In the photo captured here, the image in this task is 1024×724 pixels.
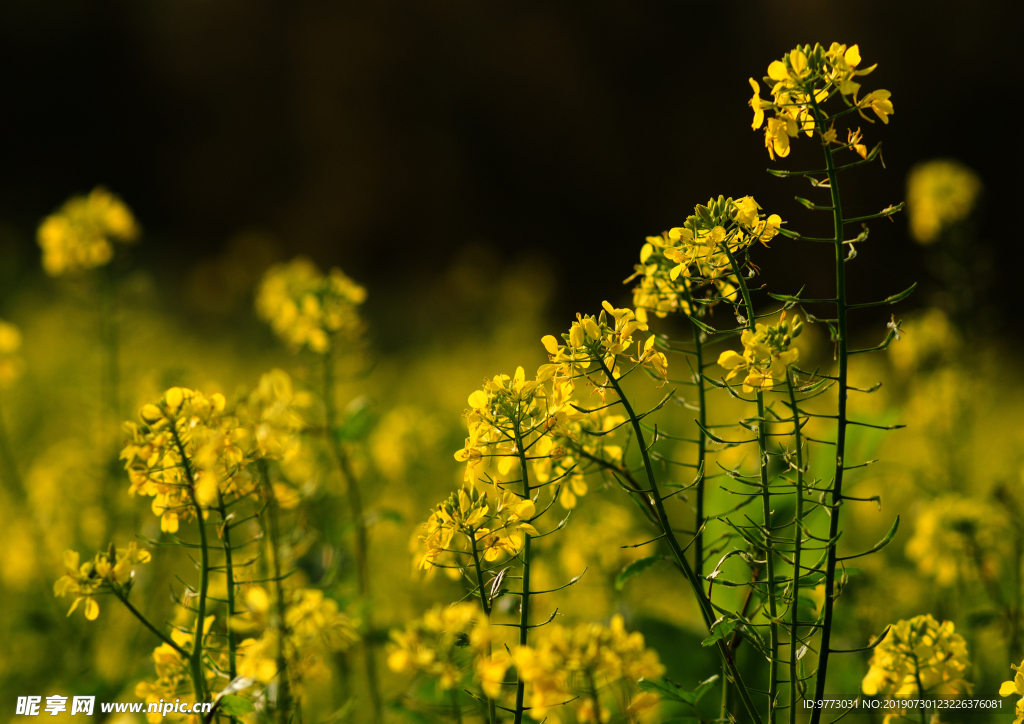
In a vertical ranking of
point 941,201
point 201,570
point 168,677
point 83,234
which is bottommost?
point 168,677

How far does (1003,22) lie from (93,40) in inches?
461

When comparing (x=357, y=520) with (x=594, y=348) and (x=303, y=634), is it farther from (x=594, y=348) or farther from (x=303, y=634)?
(x=594, y=348)

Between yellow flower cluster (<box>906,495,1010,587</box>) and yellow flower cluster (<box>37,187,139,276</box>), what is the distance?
2.54 meters

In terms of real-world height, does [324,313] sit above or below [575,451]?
above

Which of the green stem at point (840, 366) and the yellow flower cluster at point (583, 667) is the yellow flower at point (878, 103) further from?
the yellow flower cluster at point (583, 667)

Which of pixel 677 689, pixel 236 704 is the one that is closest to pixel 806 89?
pixel 677 689

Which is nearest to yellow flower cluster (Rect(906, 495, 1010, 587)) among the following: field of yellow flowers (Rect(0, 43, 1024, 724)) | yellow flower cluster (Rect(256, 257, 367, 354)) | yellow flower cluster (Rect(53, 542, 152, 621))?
field of yellow flowers (Rect(0, 43, 1024, 724))

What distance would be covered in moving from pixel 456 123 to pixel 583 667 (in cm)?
999

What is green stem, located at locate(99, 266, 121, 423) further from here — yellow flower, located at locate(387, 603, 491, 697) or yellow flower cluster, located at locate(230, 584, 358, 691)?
yellow flower, located at locate(387, 603, 491, 697)

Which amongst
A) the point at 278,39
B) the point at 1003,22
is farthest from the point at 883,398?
the point at 278,39

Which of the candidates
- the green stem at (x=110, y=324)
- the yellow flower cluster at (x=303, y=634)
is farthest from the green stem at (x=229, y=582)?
the green stem at (x=110, y=324)

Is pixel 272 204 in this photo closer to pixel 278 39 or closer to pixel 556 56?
pixel 278 39

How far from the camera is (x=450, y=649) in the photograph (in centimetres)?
106

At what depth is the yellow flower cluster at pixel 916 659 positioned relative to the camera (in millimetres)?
1258
